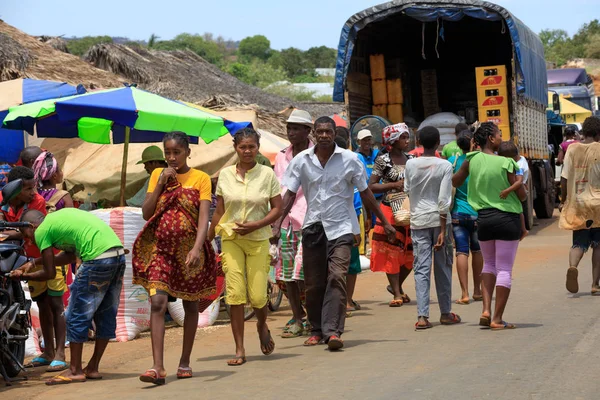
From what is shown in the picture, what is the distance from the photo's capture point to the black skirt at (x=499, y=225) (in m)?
8.23

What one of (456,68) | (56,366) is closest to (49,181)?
(56,366)

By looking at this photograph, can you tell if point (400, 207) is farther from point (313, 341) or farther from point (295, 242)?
point (313, 341)

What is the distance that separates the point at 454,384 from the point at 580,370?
91cm

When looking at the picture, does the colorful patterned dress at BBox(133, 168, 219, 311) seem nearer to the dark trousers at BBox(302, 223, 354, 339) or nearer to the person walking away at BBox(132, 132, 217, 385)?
the person walking away at BBox(132, 132, 217, 385)

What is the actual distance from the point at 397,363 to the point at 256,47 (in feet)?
466

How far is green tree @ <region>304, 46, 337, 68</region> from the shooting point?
401ft

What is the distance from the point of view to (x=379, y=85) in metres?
19.4

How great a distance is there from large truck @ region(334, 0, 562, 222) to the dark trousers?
9.60m

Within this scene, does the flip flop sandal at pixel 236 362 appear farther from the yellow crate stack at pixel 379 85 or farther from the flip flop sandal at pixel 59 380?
the yellow crate stack at pixel 379 85

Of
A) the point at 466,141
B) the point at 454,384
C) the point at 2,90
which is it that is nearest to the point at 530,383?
the point at 454,384

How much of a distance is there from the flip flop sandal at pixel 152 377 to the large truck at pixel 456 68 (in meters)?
11.3

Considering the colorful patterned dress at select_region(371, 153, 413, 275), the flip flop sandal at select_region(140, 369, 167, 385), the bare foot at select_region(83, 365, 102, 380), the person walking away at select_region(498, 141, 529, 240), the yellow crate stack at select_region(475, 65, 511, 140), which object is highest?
the yellow crate stack at select_region(475, 65, 511, 140)

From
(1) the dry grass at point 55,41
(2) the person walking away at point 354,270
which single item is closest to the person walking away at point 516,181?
(2) the person walking away at point 354,270

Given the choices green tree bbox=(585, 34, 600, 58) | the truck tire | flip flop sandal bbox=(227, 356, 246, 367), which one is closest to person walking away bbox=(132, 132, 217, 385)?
flip flop sandal bbox=(227, 356, 246, 367)
